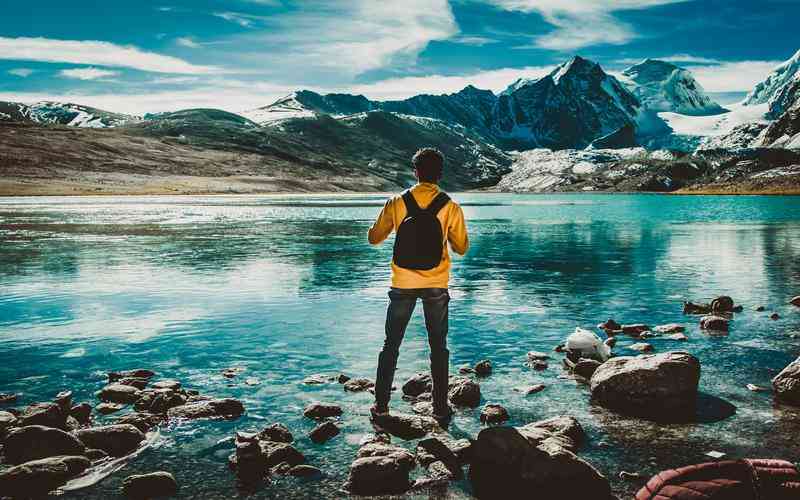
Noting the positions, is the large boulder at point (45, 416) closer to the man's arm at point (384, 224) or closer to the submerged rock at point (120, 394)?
the submerged rock at point (120, 394)

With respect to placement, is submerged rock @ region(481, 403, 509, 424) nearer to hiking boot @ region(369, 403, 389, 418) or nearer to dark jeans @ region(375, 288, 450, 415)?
dark jeans @ region(375, 288, 450, 415)

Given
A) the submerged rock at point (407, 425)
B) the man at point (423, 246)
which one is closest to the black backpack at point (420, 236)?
the man at point (423, 246)

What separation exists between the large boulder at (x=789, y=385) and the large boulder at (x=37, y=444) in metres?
11.2

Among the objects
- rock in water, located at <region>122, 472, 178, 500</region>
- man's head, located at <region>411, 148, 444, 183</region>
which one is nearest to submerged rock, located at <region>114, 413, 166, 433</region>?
rock in water, located at <region>122, 472, 178, 500</region>

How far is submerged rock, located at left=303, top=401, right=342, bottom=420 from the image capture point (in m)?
11.1

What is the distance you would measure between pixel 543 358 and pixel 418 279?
6.14 meters

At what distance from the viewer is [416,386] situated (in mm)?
12531

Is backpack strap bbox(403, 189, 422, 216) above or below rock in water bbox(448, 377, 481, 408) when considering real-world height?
above

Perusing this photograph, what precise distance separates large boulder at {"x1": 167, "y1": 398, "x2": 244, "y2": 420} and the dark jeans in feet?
8.05

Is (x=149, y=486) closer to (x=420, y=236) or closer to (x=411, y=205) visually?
(x=420, y=236)

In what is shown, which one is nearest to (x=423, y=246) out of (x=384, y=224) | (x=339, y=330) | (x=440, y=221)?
(x=440, y=221)

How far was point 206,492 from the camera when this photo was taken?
8.35 m

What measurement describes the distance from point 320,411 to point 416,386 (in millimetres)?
2128

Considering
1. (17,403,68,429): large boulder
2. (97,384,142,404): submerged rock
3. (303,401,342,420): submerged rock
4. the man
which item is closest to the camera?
the man
